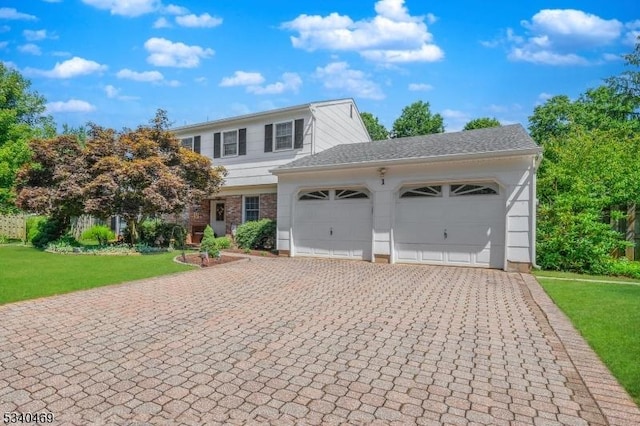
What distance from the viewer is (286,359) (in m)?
3.90

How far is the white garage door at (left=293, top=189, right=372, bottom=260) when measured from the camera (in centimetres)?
1227

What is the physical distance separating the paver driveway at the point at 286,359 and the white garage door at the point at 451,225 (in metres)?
3.54

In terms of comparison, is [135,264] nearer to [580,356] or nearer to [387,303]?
[387,303]

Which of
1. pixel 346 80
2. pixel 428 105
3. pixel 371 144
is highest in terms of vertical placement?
pixel 428 105

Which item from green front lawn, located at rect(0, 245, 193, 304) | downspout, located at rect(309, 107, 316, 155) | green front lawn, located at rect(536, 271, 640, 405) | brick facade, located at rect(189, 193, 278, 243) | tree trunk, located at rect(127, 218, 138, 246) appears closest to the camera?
green front lawn, located at rect(536, 271, 640, 405)

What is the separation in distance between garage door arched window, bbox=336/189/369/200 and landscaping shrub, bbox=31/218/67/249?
12866mm

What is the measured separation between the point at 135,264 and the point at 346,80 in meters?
16.3

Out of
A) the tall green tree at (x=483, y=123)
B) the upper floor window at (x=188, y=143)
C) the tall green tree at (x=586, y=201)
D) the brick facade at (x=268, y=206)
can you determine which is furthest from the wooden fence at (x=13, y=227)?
the tall green tree at (x=483, y=123)

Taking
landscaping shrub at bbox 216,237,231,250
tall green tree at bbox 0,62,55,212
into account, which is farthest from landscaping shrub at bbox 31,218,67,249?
landscaping shrub at bbox 216,237,231,250

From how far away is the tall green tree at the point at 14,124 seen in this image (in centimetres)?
2056

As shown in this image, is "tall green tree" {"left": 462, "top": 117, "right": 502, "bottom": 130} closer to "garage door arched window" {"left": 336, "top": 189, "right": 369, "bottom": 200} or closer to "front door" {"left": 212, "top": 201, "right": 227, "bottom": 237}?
"garage door arched window" {"left": 336, "top": 189, "right": 369, "bottom": 200}

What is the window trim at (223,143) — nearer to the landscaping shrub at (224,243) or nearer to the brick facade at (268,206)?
the brick facade at (268,206)

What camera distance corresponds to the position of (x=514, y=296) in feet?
23.9

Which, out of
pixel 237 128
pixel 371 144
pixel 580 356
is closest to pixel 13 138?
pixel 237 128
